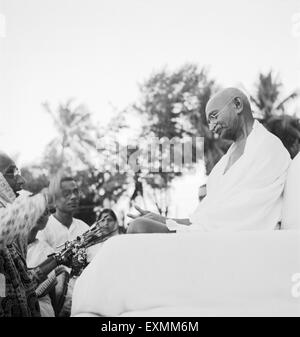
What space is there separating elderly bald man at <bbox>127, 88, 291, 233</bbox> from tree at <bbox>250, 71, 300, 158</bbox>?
3545mm

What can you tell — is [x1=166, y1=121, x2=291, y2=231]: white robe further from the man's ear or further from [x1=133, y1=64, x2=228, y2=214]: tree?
[x1=133, y1=64, x2=228, y2=214]: tree

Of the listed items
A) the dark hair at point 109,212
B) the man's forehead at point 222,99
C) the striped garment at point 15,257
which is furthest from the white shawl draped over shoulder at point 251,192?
the dark hair at point 109,212

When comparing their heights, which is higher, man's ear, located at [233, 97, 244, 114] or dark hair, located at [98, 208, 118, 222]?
man's ear, located at [233, 97, 244, 114]

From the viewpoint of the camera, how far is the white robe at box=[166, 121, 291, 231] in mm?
2504

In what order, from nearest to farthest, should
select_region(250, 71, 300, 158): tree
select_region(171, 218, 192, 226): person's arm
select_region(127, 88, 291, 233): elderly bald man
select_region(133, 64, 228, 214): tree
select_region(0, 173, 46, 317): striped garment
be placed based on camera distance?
select_region(127, 88, 291, 233): elderly bald man → select_region(171, 218, 192, 226): person's arm → select_region(0, 173, 46, 317): striped garment → select_region(133, 64, 228, 214): tree → select_region(250, 71, 300, 158): tree

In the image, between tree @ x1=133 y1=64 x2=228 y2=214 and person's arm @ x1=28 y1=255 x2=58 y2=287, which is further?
tree @ x1=133 y1=64 x2=228 y2=214

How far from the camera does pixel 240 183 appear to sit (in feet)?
8.50

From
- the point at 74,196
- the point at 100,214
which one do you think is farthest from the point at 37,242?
the point at 100,214

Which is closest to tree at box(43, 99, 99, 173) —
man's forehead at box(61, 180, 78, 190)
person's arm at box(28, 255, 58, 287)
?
man's forehead at box(61, 180, 78, 190)

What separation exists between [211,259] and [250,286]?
0.18 metres

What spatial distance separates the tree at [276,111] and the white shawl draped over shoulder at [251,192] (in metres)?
3.70

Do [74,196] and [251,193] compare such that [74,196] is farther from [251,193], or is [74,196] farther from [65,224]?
[251,193]
